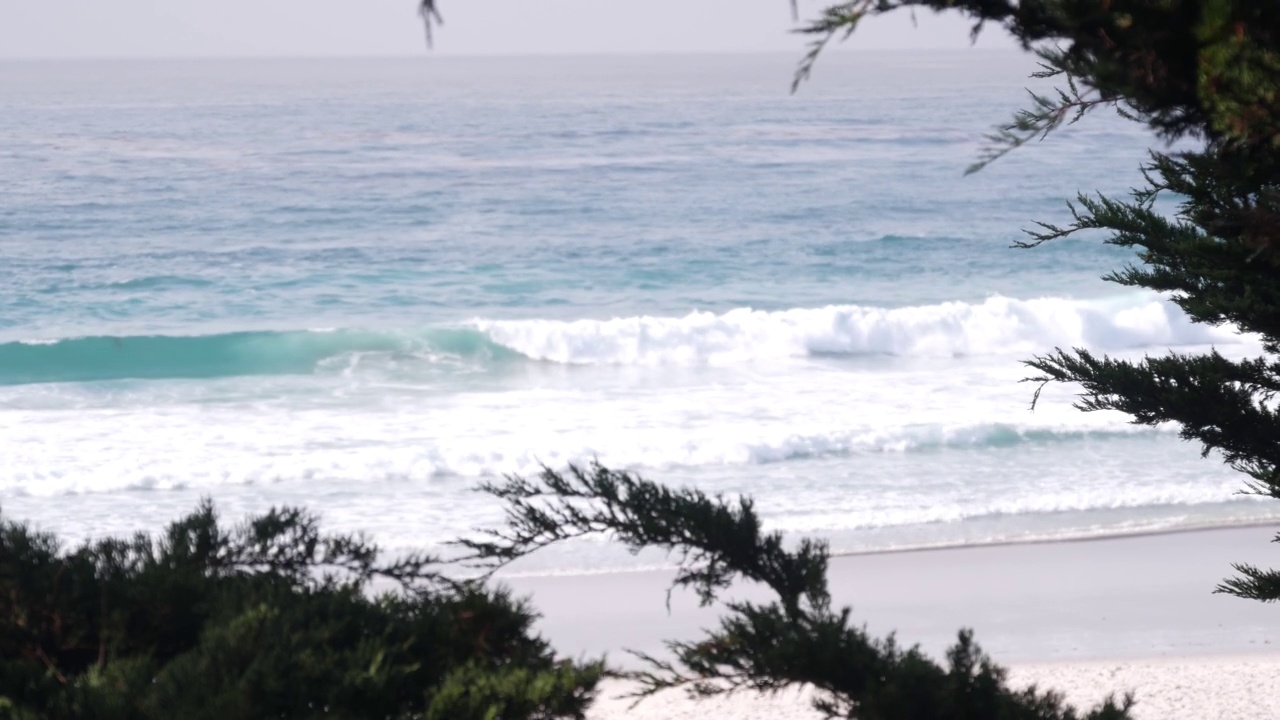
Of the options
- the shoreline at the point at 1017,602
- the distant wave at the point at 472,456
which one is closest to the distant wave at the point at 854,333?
the distant wave at the point at 472,456

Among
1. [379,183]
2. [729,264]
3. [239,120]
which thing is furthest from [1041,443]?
[239,120]

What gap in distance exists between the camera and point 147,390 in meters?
15.5

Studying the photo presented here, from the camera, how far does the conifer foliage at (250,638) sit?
225cm

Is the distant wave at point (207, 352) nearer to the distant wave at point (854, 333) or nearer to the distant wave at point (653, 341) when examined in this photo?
the distant wave at point (653, 341)

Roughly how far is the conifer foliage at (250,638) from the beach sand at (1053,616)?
3.60 m

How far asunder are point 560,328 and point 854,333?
4.44 meters

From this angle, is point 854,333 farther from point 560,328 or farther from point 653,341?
point 560,328

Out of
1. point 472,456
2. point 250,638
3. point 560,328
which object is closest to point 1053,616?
point 472,456

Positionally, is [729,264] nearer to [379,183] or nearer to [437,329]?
[437,329]

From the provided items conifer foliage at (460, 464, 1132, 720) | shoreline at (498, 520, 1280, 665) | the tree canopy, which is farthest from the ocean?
the tree canopy

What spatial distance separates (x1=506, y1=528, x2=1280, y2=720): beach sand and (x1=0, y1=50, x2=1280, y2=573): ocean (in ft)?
1.47

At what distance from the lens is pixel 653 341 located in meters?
18.0

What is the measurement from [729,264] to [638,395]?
10.0m

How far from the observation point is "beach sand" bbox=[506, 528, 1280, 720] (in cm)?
633
